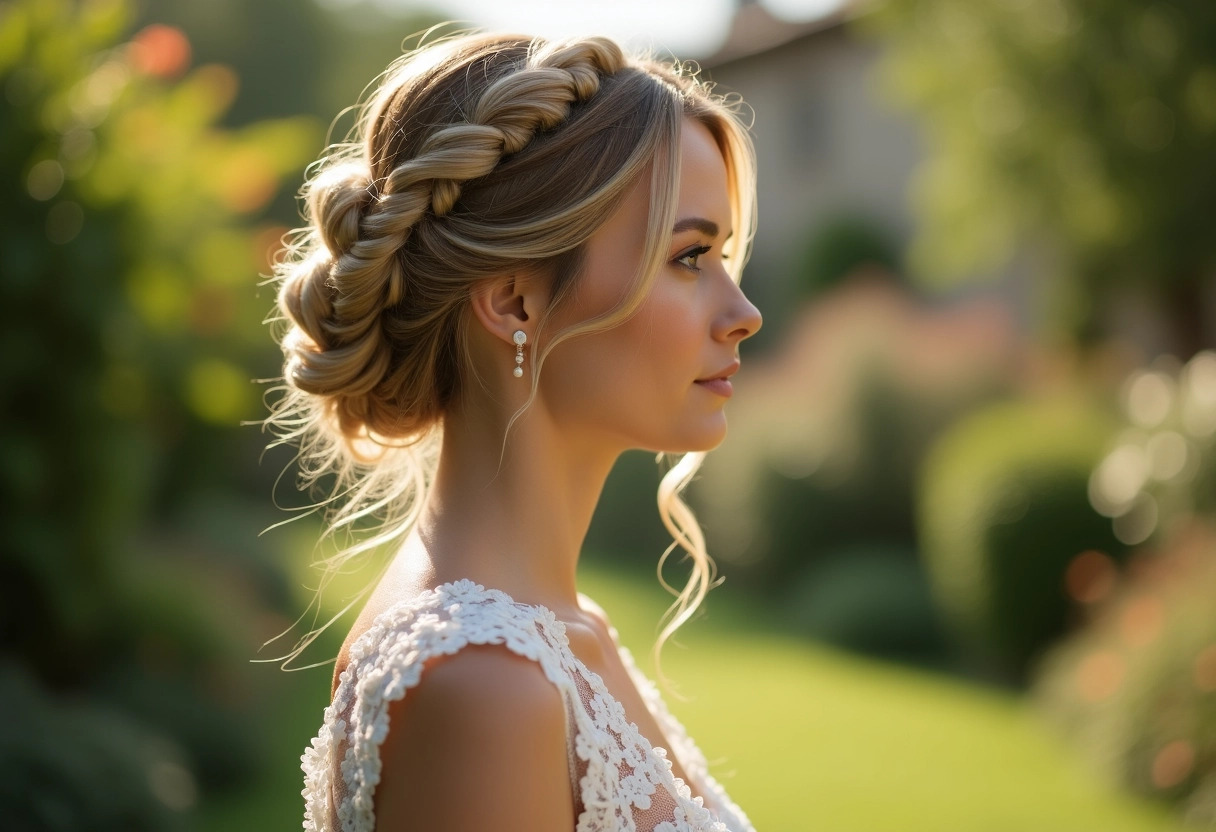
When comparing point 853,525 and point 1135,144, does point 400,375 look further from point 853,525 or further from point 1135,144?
point 1135,144

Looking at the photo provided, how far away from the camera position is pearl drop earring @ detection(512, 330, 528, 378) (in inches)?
84.9

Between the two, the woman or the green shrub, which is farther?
the green shrub

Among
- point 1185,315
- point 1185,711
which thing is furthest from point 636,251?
point 1185,315

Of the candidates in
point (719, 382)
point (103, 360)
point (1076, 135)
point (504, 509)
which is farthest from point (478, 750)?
Answer: point (1076, 135)

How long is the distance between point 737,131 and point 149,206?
472 centimetres

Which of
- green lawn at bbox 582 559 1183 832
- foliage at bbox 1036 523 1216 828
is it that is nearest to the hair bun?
green lawn at bbox 582 559 1183 832

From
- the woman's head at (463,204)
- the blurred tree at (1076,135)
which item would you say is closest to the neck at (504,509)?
the woman's head at (463,204)

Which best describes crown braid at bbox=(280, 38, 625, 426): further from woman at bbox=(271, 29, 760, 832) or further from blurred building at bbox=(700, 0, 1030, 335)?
blurred building at bbox=(700, 0, 1030, 335)

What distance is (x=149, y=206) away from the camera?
20.6 ft

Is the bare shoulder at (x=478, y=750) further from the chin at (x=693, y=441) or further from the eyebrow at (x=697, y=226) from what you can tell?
the eyebrow at (x=697, y=226)

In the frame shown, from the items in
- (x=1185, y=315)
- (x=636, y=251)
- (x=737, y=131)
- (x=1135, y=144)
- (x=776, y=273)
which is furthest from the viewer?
(x=776, y=273)

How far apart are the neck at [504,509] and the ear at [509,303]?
162mm

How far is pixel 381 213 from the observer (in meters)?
2.16

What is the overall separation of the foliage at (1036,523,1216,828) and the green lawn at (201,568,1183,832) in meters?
0.20
